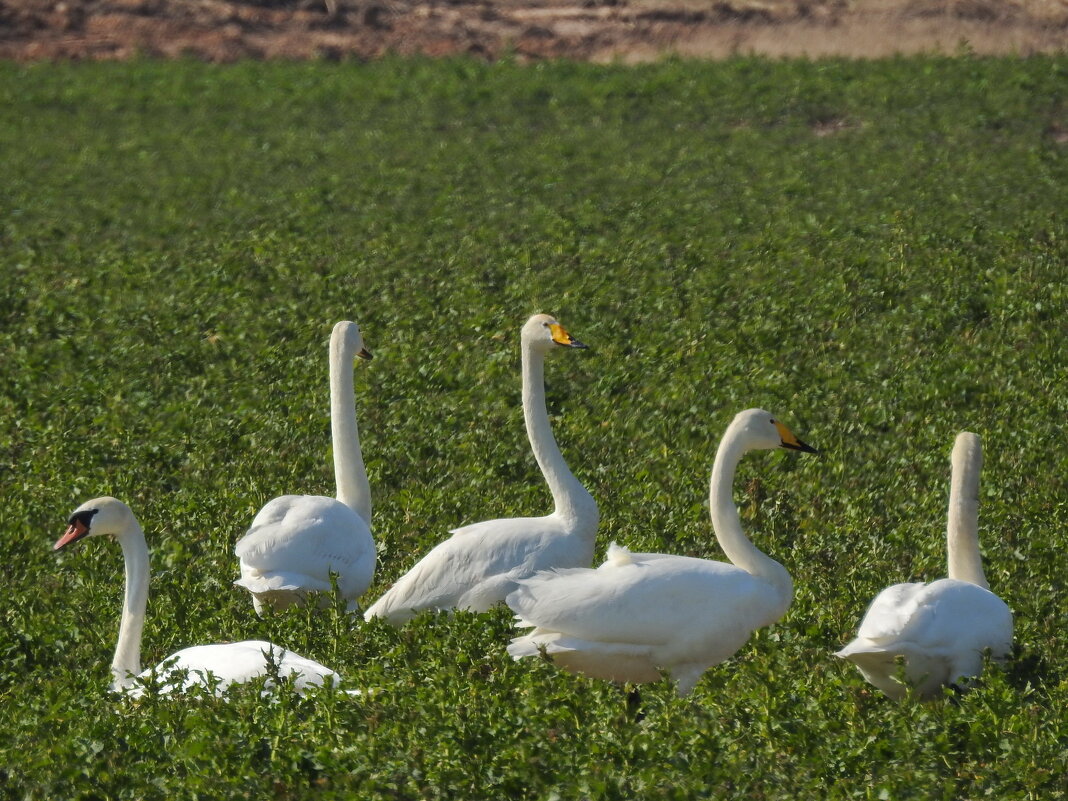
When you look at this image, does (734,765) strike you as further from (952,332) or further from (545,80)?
(545,80)

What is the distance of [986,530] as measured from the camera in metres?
8.48

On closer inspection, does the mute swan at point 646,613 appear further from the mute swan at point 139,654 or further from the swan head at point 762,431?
the mute swan at point 139,654

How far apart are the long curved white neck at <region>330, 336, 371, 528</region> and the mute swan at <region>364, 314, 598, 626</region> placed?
3.56ft

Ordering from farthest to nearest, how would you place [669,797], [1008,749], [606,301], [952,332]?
[606,301], [952,332], [1008,749], [669,797]

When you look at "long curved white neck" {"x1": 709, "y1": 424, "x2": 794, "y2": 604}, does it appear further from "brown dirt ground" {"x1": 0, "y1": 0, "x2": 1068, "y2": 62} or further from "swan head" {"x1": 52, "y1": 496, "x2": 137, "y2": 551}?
"brown dirt ground" {"x1": 0, "y1": 0, "x2": 1068, "y2": 62}

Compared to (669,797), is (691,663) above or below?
below

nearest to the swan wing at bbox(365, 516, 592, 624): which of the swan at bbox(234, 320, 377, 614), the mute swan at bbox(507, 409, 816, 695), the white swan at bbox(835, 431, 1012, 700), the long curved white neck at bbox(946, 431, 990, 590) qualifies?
the swan at bbox(234, 320, 377, 614)

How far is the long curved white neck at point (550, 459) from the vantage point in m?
7.70

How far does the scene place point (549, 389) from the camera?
40.0 ft

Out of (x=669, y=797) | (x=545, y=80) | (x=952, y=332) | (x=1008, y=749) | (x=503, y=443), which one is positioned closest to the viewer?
(x=669, y=797)

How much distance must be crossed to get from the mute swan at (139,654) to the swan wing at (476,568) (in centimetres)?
91

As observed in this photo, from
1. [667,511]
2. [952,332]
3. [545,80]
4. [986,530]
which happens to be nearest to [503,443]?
[667,511]

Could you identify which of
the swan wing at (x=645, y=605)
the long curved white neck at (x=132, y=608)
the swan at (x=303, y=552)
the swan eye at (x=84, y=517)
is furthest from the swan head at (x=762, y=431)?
the swan eye at (x=84, y=517)

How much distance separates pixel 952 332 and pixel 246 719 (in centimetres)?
882
